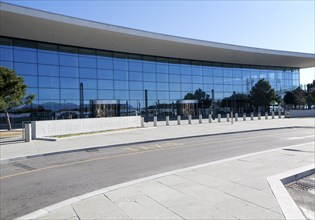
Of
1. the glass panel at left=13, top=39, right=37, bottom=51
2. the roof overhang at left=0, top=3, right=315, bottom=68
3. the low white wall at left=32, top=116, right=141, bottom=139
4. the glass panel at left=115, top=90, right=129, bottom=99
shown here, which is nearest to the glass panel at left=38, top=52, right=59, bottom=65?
the glass panel at left=13, top=39, right=37, bottom=51

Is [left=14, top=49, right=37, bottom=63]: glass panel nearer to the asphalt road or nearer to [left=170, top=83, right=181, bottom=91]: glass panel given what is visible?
[left=170, top=83, right=181, bottom=91]: glass panel

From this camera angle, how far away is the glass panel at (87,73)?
35.2 m

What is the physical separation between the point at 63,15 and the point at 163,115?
21084 mm

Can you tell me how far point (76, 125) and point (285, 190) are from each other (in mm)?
17232

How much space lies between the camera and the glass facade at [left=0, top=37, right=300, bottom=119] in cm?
3134

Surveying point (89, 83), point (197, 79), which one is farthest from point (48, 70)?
point (197, 79)

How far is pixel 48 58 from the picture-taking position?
32.8m

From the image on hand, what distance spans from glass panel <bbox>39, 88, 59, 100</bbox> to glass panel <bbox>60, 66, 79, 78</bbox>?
2440 millimetres

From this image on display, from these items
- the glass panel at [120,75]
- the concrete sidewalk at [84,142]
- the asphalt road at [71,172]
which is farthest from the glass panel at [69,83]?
the asphalt road at [71,172]

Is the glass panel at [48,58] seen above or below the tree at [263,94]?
above

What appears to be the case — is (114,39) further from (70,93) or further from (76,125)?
(76,125)

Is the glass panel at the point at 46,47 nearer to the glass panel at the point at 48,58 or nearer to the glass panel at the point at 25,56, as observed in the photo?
the glass panel at the point at 48,58

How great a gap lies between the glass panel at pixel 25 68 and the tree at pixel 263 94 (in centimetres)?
3863

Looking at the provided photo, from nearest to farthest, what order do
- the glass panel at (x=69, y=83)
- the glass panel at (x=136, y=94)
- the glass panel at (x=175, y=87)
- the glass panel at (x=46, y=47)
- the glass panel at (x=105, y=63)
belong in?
the glass panel at (x=46, y=47), the glass panel at (x=69, y=83), the glass panel at (x=105, y=63), the glass panel at (x=136, y=94), the glass panel at (x=175, y=87)
